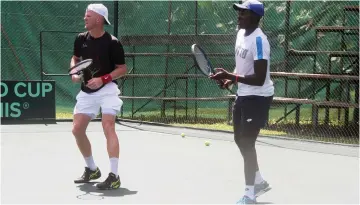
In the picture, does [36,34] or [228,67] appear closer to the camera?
[228,67]

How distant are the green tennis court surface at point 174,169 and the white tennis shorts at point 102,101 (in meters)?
0.66

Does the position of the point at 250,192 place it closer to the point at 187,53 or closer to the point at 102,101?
the point at 102,101

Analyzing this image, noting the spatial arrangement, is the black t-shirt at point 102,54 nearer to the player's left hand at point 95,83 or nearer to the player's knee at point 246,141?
the player's left hand at point 95,83

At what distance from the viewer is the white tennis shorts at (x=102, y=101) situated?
573 cm

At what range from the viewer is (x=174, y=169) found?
6.76m

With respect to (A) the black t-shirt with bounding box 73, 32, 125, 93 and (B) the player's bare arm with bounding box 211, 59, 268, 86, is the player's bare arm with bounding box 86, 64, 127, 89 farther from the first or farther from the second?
(B) the player's bare arm with bounding box 211, 59, 268, 86

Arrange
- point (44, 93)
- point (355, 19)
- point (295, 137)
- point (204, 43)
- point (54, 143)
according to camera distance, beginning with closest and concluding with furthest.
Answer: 1. point (54, 143)
2. point (295, 137)
3. point (355, 19)
4. point (44, 93)
5. point (204, 43)

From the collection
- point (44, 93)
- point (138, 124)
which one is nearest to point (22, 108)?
point (44, 93)

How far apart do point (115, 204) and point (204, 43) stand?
802 centimetres

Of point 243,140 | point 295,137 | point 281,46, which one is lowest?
point 295,137

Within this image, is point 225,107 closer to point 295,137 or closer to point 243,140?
point 295,137

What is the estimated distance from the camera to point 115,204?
5.00 meters

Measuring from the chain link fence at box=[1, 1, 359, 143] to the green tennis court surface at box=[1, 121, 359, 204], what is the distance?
2077 millimetres

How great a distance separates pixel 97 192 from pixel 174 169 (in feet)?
4.62
